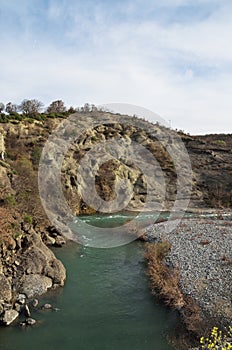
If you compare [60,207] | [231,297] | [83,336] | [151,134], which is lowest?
[83,336]

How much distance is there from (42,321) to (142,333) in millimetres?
→ 3966

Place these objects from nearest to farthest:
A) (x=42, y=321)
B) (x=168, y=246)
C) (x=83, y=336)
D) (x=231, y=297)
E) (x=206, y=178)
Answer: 1. (x=83, y=336)
2. (x=42, y=321)
3. (x=231, y=297)
4. (x=168, y=246)
5. (x=206, y=178)

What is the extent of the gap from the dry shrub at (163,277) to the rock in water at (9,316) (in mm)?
6447

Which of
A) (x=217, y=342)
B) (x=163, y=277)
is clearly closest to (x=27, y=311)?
(x=163, y=277)

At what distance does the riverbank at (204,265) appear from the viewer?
12.0 metres

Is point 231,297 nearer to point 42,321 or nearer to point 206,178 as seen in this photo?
point 42,321

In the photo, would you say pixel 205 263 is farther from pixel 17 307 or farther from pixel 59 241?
pixel 59 241

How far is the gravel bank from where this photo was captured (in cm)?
1231

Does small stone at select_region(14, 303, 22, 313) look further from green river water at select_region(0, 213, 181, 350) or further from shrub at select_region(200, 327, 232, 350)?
shrub at select_region(200, 327, 232, 350)

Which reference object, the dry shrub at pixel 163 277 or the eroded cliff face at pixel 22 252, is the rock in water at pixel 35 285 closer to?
the eroded cliff face at pixel 22 252

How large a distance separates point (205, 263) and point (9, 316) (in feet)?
34.3

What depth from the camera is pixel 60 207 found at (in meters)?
30.1

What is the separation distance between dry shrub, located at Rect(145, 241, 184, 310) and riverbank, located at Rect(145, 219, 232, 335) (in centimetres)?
29

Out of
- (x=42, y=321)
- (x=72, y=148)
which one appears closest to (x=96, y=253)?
(x=42, y=321)
